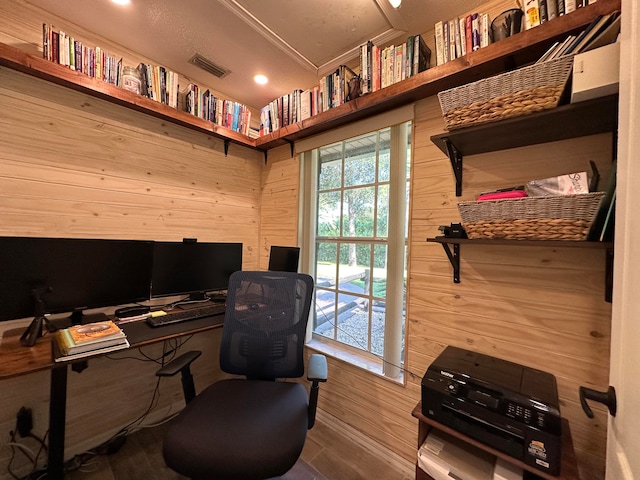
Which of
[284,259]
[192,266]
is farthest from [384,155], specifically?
[192,266]

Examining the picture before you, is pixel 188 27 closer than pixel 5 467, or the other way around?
pixel 5 467

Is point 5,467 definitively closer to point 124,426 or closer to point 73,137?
point 124,426

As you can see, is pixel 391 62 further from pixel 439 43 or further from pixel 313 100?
pixel 313 100

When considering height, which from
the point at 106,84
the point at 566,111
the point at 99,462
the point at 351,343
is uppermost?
the point at 106,84

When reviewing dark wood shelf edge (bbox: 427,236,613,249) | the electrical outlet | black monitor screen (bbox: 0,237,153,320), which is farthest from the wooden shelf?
the electrical outlet

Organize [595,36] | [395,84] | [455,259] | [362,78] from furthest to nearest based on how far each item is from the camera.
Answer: [362,78]
[395,84]
[455,259]
[595,36]

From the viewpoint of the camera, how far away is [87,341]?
1130 millimetres

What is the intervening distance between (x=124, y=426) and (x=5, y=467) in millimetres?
517

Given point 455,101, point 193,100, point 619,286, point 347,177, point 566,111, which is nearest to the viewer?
point 619,286

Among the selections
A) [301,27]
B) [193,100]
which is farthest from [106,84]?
[301,27]

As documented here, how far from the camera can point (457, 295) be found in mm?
1379

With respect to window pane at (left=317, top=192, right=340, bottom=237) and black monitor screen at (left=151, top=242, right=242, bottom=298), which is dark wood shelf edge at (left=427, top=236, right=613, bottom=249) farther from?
black monitor screen at (left=151, top=242, right=242, bottom=298)

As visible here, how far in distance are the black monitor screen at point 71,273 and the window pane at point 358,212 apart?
1.40 meters

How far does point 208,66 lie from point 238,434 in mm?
2347
